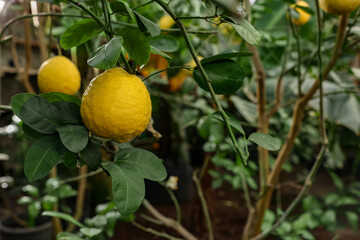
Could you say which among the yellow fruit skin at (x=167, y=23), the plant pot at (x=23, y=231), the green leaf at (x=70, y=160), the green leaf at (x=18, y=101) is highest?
the green leaf at (x=18, y=101)

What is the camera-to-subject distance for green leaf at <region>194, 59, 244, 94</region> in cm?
32

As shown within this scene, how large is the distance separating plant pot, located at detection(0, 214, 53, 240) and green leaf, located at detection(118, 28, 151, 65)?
1.32 m

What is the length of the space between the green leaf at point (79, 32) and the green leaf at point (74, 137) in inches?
3.6

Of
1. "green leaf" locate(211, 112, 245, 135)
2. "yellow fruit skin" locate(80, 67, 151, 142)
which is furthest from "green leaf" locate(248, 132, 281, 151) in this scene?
"yellow fruit skin" locate(80, 67, 151, 142)

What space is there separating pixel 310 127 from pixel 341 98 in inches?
12.9

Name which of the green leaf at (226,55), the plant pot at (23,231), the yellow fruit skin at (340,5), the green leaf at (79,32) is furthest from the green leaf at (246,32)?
the plant pot at (23,231)

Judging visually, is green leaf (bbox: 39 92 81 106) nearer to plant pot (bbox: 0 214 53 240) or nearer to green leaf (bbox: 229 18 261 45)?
green leaf (bbox: 229 18 261 45)

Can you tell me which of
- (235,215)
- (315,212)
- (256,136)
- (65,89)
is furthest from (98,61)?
(235,215)

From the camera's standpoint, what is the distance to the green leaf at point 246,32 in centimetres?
25

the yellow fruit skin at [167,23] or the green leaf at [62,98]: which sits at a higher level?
the green leaf at [62,98]

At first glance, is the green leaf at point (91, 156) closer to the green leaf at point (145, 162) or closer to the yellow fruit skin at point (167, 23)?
the green leaf at point (145, 162)

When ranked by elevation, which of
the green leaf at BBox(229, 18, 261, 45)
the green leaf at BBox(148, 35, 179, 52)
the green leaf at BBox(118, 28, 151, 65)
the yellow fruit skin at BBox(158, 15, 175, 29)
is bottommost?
the yellow fruit skin at BBox(158, 15, 175, 29)

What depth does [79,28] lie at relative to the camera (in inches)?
12.5

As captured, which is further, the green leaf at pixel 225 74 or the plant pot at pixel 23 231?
the plant pot at pixel 23 231
